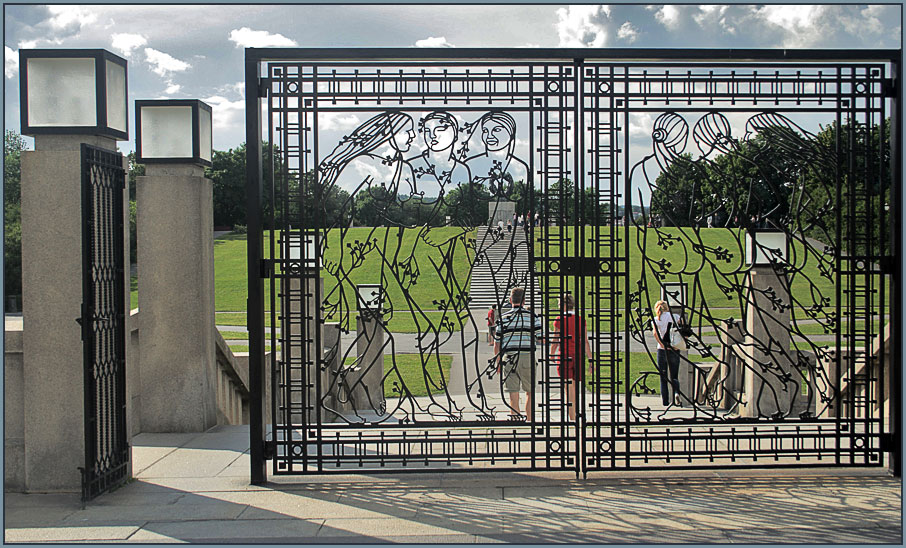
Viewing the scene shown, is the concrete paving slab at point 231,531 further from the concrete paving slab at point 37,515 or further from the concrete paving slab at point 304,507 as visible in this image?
the concrete paving slab at point 37,515

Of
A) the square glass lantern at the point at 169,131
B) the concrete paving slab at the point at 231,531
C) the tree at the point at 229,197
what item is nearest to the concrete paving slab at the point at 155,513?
the concrete paving slab at the point at 231,531

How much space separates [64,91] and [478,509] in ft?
13.8

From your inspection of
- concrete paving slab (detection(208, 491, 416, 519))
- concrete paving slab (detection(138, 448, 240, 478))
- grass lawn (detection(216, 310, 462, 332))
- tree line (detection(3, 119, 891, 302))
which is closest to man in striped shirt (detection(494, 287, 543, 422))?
tree line (detection(3, 119, 891, 302))

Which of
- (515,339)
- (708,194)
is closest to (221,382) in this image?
(515,339)

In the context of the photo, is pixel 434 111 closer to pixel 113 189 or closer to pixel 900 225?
pixel 113 189

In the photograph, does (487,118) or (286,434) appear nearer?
(487,118)

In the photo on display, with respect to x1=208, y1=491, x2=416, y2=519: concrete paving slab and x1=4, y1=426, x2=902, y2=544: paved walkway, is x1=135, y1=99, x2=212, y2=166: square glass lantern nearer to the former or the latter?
x1=4, y1=426, x2=902, y2=544: paved walkway

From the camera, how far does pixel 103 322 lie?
18.5ft

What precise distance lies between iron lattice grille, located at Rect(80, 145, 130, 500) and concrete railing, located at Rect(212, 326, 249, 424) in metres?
2.13

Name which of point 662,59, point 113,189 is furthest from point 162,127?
point 662,59

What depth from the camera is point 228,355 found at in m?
8.46

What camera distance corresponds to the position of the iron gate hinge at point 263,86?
18.8 feet

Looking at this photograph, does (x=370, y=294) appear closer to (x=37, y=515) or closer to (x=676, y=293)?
(x=676, y=293)

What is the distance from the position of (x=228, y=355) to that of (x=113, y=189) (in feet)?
10.1
